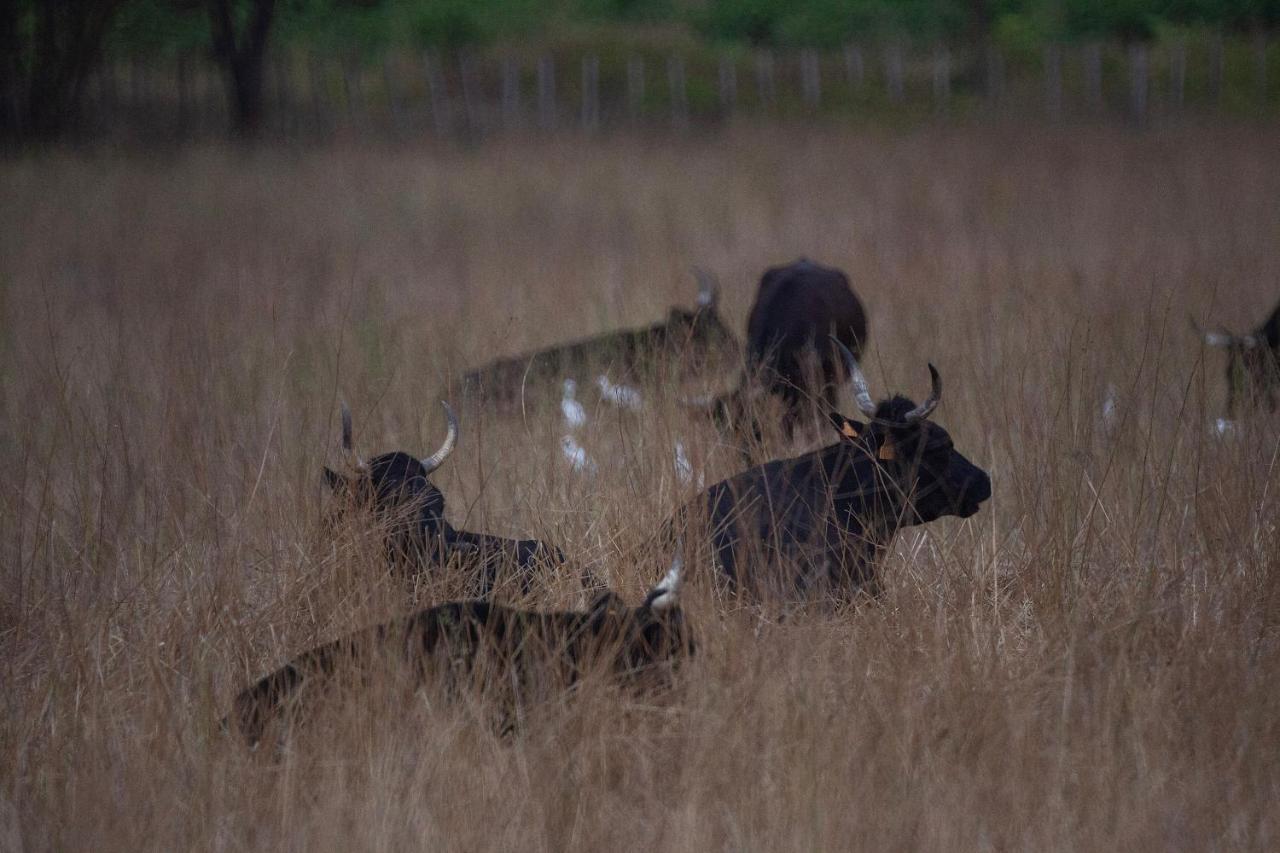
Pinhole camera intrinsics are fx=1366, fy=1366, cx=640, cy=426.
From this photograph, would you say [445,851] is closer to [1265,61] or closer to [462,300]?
[462,300]

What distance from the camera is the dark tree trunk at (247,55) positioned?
18547 mm

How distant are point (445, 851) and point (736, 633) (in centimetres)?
100

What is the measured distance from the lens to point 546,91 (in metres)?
24.8

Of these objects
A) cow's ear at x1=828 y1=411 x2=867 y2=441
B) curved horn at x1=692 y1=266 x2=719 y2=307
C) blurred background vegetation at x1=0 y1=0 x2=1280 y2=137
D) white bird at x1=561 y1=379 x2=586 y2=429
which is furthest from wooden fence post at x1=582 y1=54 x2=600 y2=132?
cow's ear at x1=828 y1=411 x2=867 y2=441

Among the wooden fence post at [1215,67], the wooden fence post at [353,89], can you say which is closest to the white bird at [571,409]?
the wooden fence post at [353,89]

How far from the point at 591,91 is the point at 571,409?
2020 centimetres

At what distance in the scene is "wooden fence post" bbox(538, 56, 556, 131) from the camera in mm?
22938

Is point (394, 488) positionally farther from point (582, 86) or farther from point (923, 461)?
point (582, 86)

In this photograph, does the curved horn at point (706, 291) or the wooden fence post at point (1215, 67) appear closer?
the curved horn at point (706, 291)

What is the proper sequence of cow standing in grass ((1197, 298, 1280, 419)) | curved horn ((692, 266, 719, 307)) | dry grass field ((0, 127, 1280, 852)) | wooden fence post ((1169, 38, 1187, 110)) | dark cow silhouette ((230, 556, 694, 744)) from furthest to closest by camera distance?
wooden fence post ((1169, 38, 1187, 110)) < curved horn ((692, 266, 719, 307)) < cow standing in grass ((1197, 298, 1280, 419)) < dark cow silhouette ((230, 556, 694, 744)) < dry grass field ((0, 127, 1280, 852))

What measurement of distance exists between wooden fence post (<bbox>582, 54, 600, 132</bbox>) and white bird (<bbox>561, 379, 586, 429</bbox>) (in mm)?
15474

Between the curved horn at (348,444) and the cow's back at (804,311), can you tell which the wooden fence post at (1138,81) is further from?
the curved horn at (348,444)

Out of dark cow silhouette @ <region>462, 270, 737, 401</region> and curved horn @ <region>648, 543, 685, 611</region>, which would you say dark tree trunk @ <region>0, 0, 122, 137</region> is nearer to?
dark cow silhouette @ <region>462, 270, 737, 401</region>

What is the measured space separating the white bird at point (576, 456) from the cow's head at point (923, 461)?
899 mm
